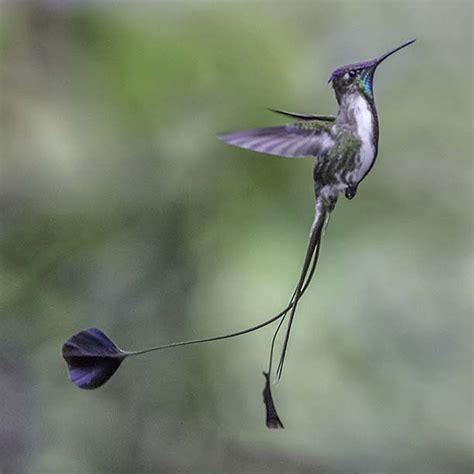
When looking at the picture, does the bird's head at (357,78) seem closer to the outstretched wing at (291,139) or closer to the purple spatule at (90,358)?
the outstretched wing at (291,139)

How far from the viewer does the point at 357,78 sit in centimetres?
43

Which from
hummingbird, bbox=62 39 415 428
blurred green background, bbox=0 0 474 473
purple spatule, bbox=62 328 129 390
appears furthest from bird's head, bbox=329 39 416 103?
blurred green background, bbox=0 0 474 473

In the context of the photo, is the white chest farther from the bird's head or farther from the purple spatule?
the purple spatule

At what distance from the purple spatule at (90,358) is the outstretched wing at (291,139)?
0.14 meters

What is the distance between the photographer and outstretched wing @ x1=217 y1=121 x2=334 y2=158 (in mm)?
427

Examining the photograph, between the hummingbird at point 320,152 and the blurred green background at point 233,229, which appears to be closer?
the hummingbird at point 320,152

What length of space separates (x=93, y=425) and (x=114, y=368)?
1.75m

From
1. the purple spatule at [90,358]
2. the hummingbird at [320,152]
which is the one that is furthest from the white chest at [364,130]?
the purple spatule at [90,358]

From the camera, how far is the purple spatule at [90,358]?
1.46 ft

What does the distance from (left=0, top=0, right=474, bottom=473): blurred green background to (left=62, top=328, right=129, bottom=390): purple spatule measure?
1625 mm

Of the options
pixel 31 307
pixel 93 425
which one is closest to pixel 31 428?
pixel 93 425

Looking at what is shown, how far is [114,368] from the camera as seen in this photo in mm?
459

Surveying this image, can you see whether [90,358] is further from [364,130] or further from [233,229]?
[233,229]

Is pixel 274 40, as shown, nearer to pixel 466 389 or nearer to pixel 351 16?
pixel 351 16
